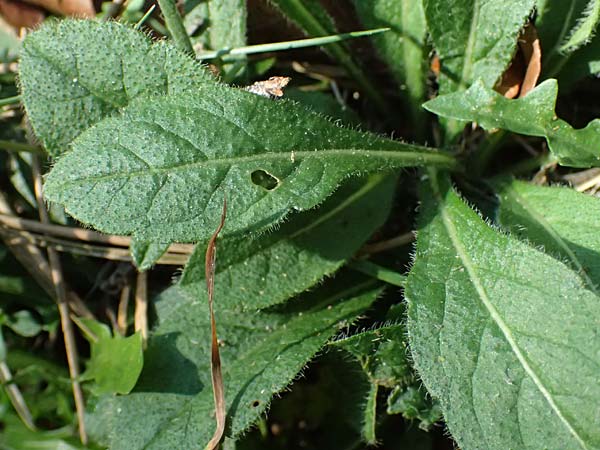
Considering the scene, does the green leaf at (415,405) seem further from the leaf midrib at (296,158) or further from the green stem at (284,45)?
the green stem at (284,45)

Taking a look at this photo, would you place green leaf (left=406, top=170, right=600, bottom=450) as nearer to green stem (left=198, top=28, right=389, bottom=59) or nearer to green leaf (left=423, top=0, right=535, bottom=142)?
green leaf (left=423, top=0, right=535, bottom=142)

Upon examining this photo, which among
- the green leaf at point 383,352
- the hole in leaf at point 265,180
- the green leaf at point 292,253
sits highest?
the hole in leaf at point 265,180

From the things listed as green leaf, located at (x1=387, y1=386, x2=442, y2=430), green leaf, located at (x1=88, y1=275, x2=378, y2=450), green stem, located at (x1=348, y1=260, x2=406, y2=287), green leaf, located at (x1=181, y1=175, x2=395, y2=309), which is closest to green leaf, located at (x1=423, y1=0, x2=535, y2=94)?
green leaf, located at (x1=181, y1=175, x2=395, y2=309)

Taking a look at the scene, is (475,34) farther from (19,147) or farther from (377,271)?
(19,147)

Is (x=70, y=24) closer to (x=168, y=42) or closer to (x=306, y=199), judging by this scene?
(x=168, y=42)

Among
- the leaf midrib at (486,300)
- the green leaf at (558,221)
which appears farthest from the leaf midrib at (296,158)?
the green leaf at (558,221)
